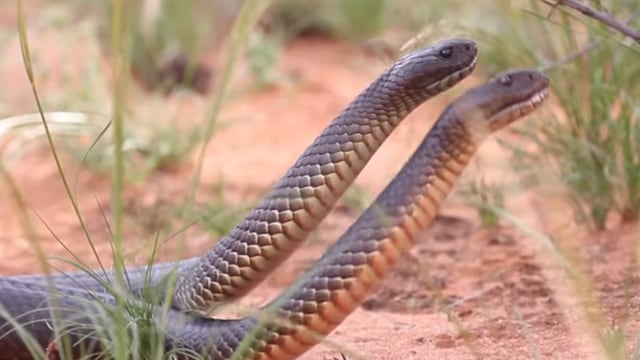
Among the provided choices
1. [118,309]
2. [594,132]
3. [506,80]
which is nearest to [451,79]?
[506,80]

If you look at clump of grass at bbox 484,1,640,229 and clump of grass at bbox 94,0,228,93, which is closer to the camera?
clump of grass at bbox 484,1,640,229

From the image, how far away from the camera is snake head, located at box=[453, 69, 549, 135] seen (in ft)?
11.2

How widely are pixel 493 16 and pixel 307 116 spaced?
1518mm

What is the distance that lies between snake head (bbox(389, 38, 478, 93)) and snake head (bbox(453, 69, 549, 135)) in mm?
143

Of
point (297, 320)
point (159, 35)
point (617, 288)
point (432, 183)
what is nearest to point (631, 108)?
point (617, 288)

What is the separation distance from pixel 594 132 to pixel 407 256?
0.88 metres

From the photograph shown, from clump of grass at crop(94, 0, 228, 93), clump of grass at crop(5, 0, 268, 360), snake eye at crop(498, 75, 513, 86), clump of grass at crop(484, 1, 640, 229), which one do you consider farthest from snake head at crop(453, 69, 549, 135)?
clump of grass at crop(94, 0, 228, 93)

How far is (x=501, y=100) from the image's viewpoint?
346 cm

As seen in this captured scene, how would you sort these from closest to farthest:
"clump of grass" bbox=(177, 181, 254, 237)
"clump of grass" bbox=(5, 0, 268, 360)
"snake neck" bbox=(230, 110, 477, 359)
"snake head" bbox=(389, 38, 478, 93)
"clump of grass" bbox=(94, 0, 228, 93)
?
1. "clump of grass" bbox=(5, 0, 268, 360)
2. "snake neck" bbox=(230, 110, 477, 359)
3. "snake head" bbox=(389, 38, 478, 93)
4. "clump of grass" bbox=(177, 181, 254, 237)
5. "clump of grass" bbox=(94, 0, 228, 93)

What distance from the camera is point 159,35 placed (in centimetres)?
880

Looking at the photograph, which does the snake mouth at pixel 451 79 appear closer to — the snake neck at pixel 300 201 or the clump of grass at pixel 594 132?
the snake neck at pixel 300 201

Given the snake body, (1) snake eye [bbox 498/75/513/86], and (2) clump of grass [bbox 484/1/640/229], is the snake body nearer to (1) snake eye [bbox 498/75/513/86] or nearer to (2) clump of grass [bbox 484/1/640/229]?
(1) snake eye [bbox 498/75/513/86]

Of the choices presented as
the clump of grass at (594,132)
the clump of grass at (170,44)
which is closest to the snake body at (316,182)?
the clump of grass at (594,132)

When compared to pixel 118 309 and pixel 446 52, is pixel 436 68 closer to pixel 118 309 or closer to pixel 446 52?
pixel 446 52
